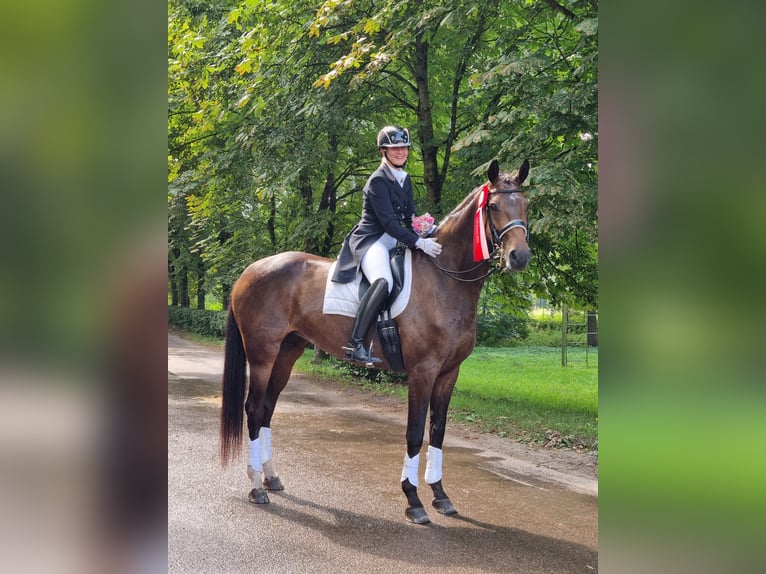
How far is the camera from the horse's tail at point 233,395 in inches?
233

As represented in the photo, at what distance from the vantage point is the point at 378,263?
18.0 feet

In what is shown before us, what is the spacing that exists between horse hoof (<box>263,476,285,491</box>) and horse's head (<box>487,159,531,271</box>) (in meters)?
2.67

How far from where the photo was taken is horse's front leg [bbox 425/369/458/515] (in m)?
5.43

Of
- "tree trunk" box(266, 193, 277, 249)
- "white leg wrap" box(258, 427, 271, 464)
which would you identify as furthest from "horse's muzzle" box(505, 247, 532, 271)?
"tree trunk" box(266, 193, 277, 249)


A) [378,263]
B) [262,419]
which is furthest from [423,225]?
[262,419]

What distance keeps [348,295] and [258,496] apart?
1.73 m

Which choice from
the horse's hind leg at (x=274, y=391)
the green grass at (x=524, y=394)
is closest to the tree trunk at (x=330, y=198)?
the green grass at (x=524, y=394)

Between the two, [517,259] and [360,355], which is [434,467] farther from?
[517,259]

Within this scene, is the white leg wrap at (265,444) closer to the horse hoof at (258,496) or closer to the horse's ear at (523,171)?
the horse hoof at (258,496)
